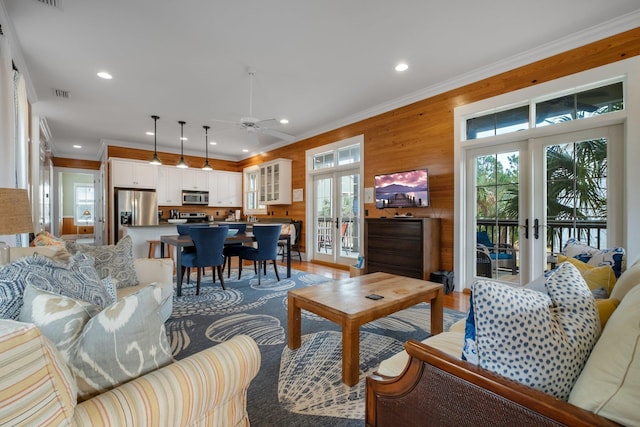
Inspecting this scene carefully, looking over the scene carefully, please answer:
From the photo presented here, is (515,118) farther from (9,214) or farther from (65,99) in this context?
(65,99)

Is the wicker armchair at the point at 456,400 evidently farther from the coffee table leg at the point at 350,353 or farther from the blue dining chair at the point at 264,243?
the blue dining chair at the point at 264,243

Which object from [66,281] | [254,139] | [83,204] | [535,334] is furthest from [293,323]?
[83,204]

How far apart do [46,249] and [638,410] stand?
2999mm

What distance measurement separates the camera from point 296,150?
6.55 meters

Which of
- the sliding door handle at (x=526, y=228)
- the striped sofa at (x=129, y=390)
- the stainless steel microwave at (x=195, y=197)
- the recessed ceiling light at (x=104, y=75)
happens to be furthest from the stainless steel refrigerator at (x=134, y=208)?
the sliding door handle at (x=526, y=228)

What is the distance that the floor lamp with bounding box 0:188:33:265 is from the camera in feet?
4.80

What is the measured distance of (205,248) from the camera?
12.0ft

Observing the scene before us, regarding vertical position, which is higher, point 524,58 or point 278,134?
point 524,58

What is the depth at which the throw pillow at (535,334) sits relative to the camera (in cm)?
75

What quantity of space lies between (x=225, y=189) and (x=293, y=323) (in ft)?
22.2

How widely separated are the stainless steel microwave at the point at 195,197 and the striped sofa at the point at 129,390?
7269 mm

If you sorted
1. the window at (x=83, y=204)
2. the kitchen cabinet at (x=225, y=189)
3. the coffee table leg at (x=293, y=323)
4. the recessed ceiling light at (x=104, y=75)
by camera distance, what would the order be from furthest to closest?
1. the window at (x=83, y=204)
2. the kitchen cabinet at (x=225, y=189)
3. the recessed ceiling light at (x=104, y=75)
4. the coffee table leg at (x=293, y=323)

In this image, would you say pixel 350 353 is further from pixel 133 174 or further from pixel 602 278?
pixel 133 174

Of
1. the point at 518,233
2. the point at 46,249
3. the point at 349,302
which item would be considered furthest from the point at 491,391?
the point at 518,233
